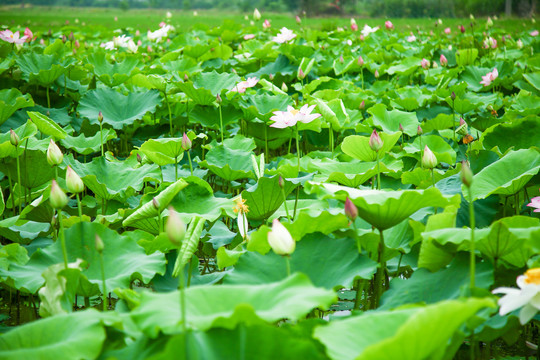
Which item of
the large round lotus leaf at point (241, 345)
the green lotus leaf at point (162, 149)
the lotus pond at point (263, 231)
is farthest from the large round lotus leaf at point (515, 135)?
the large round lotus leaf at point (241, 345)

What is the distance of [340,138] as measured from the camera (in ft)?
10.2

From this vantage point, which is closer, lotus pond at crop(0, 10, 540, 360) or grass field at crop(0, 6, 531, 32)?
lotus pond at crop(0, 10, 540, 360)

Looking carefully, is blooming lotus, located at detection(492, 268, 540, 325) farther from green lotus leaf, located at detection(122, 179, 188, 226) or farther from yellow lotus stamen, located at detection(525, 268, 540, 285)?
Answer: green lotus leaf, located at detection(122, 179, 188, 226)

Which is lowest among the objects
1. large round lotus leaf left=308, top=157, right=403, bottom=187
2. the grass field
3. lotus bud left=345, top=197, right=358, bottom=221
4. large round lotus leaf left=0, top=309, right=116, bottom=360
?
large round lotus leaf left=308, top=157, right=403, bottom=187

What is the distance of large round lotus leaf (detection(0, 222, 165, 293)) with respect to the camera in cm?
133

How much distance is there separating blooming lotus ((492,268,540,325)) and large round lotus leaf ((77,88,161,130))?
2.21 metres

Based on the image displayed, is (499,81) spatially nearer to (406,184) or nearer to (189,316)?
(406,184)

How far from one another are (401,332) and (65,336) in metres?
0.60

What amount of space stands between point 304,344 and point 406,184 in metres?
1.35

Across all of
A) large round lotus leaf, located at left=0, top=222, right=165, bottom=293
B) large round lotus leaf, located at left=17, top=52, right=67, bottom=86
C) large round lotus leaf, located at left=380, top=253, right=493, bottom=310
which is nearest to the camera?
large round lotus leaf, located at left=380, top=253, right=493, bottom=310

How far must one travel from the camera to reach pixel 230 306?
926 mm

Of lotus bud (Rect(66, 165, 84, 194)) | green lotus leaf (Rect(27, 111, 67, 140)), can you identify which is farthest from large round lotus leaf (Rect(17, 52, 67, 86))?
lotus bud (Rect(66, 165, 84, 194))

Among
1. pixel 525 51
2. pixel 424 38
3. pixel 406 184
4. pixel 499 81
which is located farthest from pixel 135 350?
pixel 424 38

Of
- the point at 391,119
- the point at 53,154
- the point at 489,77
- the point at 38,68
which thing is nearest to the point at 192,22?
the point at 38,68
